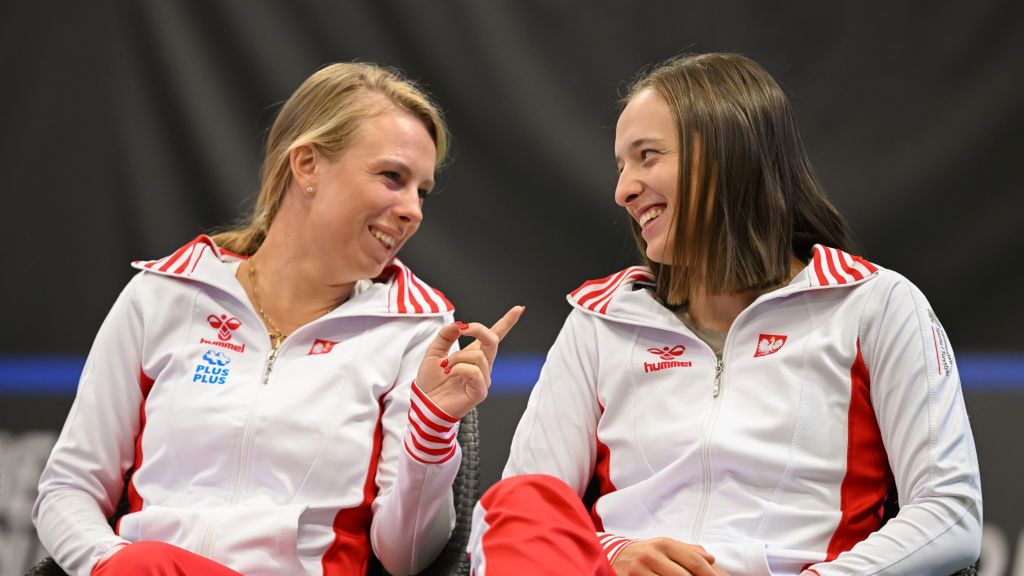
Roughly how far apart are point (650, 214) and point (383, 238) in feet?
1.93

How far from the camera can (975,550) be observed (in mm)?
1806

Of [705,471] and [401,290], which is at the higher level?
[401,290]

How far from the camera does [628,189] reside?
213 cm

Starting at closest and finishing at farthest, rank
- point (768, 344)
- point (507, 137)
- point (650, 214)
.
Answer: point (768, 344) → point (650, 214) → point (507, 137)

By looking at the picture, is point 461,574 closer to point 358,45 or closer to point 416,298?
point 416,298

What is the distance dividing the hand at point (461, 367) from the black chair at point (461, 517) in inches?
9.4

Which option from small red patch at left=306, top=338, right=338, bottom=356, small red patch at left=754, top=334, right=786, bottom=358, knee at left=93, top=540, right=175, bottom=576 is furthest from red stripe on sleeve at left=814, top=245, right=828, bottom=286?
knee at left=93, top=540, right=175, bottom=576

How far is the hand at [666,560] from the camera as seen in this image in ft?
5.65

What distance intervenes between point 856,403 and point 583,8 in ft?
5.17

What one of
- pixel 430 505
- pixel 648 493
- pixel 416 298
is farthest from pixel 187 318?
pixel 648 493

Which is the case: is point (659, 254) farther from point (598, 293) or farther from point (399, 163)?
point (399, 163)

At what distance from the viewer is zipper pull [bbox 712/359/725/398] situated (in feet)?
6.69

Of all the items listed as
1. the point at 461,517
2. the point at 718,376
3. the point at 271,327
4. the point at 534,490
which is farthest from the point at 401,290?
the point at 534,490

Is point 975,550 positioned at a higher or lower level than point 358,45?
lower
